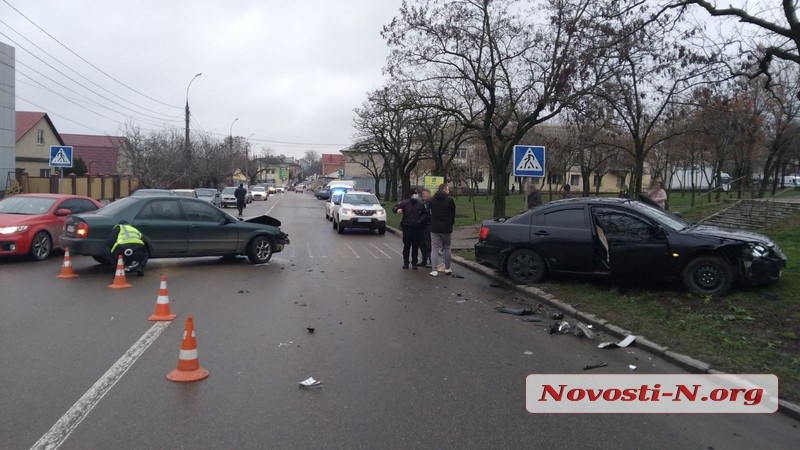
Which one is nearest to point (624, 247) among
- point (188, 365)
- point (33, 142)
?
point (188, 365)

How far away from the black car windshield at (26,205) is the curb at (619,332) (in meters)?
9.65

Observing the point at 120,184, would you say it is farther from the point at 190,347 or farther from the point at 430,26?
the point at 190,347

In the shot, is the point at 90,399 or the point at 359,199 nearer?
the point at 90,399

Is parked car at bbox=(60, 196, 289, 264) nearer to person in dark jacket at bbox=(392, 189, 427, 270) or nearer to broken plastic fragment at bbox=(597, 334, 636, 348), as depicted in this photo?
person in dark jacket at bbox=(392, 189, 427, 270)

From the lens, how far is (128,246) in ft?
34.5

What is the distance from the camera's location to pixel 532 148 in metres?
13.7

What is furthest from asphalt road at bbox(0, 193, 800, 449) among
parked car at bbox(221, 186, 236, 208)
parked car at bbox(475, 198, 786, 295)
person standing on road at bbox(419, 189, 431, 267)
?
parked car at bbox(221, 186, 236, 208)

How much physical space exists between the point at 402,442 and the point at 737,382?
3366 mm

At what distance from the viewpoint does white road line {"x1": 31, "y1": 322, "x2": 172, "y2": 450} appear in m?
3.90

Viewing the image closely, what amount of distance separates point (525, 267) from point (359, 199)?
512 inches

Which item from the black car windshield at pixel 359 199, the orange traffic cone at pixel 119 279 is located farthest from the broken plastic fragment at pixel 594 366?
the black car windshield at pixel 359 199

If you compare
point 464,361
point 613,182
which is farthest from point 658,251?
point 613,182

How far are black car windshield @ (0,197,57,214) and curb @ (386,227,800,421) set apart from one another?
965cm

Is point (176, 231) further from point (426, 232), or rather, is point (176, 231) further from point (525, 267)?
point (525, 267)
